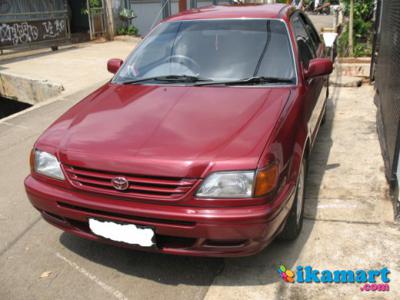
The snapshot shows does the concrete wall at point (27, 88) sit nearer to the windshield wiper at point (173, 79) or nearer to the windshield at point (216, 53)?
the windshield at point (216, 53)

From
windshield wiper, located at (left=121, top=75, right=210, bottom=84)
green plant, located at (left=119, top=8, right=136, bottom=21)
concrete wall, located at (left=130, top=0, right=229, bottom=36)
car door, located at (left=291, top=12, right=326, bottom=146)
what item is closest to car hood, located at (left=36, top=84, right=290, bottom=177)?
windshield wiper, located at (left=121, top=75, right=210, bottom=84)

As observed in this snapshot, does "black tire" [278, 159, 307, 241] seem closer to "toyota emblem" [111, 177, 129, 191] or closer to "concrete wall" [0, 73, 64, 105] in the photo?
"toyota emblem" [111, 177, 129, 191]

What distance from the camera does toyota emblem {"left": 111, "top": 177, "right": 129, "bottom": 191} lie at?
253 centimetres

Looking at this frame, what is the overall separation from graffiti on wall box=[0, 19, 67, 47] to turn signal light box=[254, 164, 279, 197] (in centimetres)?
1213

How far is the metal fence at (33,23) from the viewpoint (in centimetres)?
1272

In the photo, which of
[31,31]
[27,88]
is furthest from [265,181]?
[31,31]

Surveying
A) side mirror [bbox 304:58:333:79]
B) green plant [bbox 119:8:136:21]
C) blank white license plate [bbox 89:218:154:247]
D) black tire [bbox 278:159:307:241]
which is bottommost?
black tire [bbox 278:159:307:241]

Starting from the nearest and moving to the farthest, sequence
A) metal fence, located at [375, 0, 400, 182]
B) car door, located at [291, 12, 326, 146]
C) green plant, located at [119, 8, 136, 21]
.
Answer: car door, located at [291, 12, 326, 146]
metal fence, located at [375, 0, 400, 182]
green plant, located at [119, 8, 136, 21]

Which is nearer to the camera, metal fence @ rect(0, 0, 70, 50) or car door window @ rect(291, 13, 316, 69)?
car door window @ rect(291, 13, 316, 69)

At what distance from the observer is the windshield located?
137 inches

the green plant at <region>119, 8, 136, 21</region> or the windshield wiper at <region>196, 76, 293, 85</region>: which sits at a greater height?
the windshield wiper at <region>196, 76, 293, 85</region>

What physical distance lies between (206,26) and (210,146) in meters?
1.72

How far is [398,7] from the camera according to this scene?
4.55m

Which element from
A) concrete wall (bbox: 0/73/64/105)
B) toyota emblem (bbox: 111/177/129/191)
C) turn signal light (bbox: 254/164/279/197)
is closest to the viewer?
turn signal light (bbox: 254/164/279/197)
